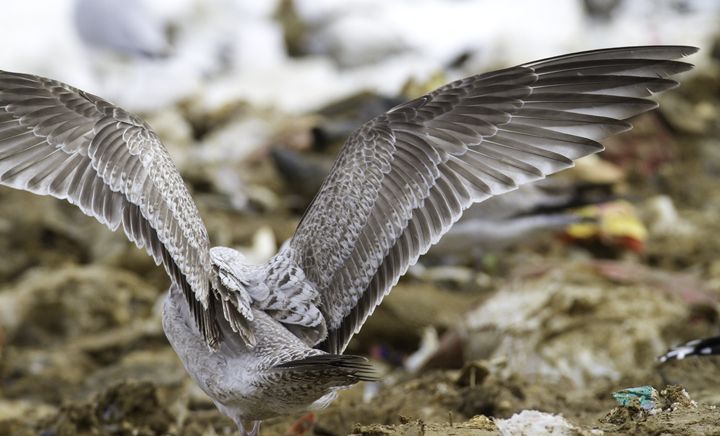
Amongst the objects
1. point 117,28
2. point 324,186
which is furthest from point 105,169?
point 117,28

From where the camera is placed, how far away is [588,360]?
15.7 ft

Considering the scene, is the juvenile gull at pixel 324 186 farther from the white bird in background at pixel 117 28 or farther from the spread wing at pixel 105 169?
the white bird in background at pixel 117 28

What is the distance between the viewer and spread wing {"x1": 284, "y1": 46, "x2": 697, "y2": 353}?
116 inches

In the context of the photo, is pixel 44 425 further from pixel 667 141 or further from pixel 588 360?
pixel 667 141

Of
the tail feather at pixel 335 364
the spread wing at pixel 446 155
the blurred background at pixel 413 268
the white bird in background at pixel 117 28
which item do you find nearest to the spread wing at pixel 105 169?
the tail feather at pixel 335 364

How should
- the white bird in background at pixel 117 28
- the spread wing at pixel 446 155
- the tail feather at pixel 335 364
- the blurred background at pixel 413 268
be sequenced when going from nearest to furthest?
the tail feather at pixel 335 364
the spread wing at pixel 446 155
the blurred background at pixel 413 268
the white bird in background at pixel 117 28

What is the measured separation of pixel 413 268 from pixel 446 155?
14.7 feet

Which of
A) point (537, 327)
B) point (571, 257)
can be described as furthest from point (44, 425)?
point (571, 257)

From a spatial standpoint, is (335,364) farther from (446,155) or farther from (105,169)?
(105,169)

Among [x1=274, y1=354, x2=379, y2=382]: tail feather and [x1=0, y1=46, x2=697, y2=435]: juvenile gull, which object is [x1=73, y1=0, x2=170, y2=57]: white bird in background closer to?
[x1=0, y1=46, x2=697, y2=435]: juvenile gull

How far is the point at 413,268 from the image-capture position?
7480 mm

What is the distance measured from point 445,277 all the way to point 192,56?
9769mm

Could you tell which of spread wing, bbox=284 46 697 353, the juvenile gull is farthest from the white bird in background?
spread wing, bbox=284 46 697 353

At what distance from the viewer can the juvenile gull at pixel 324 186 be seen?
9.18ft
